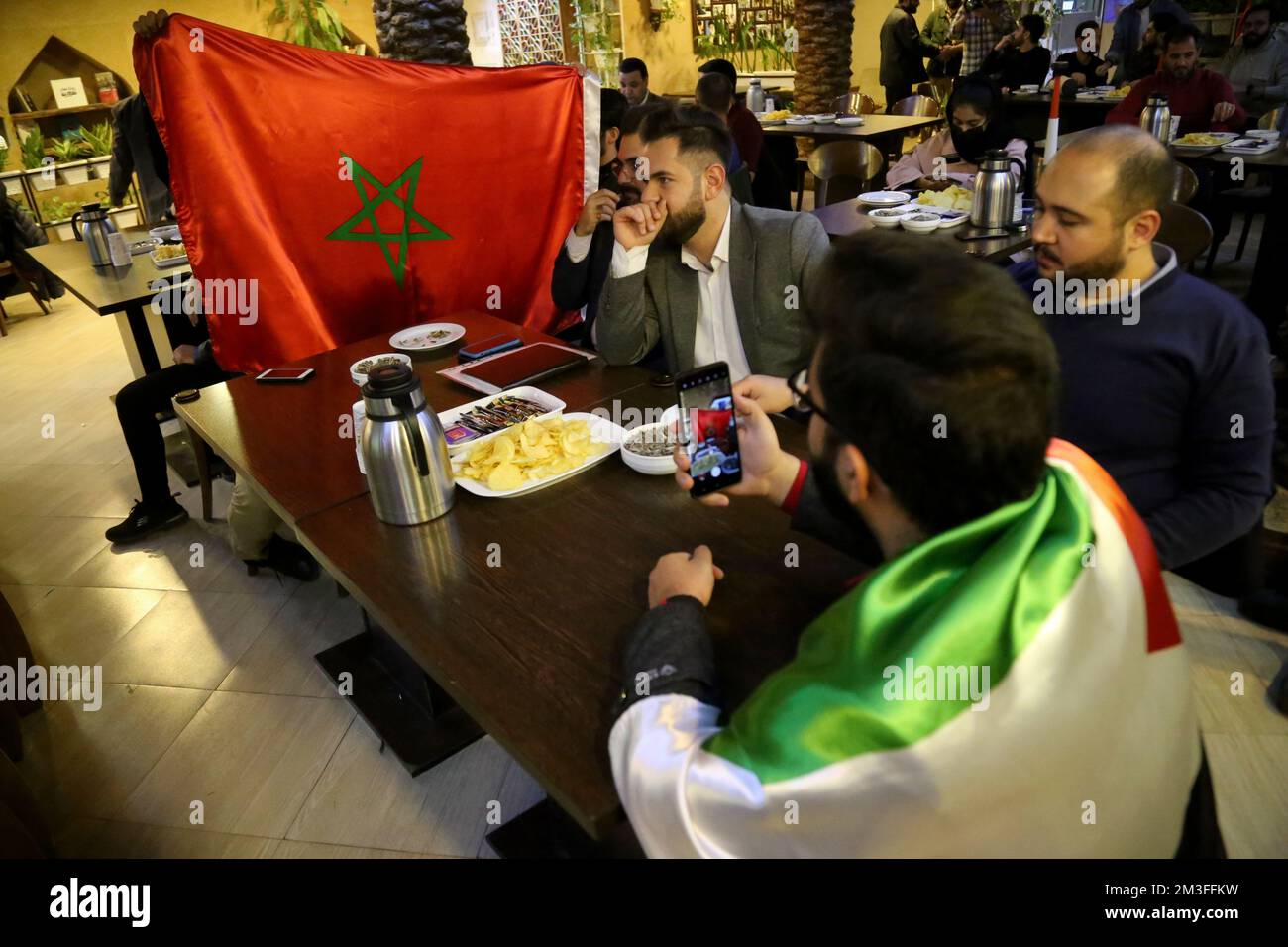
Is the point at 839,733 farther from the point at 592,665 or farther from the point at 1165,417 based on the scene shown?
the point at 1165,417

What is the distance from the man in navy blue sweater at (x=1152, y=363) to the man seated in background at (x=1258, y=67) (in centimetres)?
611

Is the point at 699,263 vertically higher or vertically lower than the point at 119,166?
lower

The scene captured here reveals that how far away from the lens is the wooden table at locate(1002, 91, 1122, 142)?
283 inches

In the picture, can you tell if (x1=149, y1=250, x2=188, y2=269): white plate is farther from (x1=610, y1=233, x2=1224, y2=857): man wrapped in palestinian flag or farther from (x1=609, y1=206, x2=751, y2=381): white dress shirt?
(x1=610, y1=233, x2=1224, y2=857): man wrapped in palestinian flag

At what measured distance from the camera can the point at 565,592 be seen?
4.83 feet

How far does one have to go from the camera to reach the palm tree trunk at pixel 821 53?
28.3ft

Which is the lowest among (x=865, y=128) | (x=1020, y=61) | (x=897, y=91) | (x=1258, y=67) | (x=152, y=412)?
(x=152, y=412)

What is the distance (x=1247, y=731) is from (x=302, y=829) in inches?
94.9

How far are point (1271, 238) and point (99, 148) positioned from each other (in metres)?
9.43

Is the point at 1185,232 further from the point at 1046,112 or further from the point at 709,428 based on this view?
the point at 1046,112

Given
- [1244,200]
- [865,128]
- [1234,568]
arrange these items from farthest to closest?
[865,128]
[1244,200]
[1234,568]

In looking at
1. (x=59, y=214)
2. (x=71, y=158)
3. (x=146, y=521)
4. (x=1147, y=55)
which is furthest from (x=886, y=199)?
(x=71, y=158)

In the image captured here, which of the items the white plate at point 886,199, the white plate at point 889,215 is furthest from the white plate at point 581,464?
the white plate at point 886,199

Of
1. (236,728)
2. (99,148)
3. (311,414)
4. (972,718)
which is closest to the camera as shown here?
(972,718)
